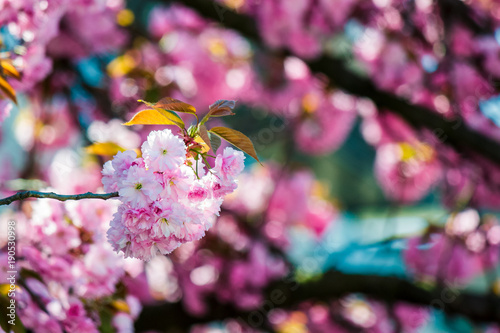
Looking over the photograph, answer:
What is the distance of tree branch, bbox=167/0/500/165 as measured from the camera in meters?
1.50

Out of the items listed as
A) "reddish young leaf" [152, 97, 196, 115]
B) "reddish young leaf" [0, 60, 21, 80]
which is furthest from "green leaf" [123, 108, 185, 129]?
"reddish young leaf" [0, 60, 21, 80]

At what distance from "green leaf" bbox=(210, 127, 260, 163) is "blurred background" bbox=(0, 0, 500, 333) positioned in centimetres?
43

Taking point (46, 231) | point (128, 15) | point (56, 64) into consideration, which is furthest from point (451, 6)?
point (46, 231)

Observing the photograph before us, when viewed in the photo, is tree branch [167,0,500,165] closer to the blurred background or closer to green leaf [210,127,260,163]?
the blurred background

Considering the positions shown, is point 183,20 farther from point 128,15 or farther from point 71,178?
point 71,178

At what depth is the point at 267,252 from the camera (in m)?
2.21

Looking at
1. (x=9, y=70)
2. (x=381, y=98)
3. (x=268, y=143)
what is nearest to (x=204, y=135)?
(x=9, y=70)

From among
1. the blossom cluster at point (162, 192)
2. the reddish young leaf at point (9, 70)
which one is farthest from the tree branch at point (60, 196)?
the reddish young leaf at point (9, 70)

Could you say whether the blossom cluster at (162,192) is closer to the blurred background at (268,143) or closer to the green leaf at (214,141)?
the green leaf at (214,141)

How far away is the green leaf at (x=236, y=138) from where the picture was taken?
57cm

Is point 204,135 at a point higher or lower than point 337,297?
higher

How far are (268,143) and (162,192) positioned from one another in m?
1.68

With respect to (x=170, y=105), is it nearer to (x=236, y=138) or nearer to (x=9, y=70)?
(x=236, y=138)

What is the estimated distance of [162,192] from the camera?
551mm
